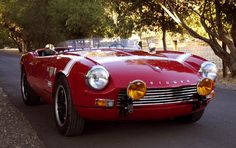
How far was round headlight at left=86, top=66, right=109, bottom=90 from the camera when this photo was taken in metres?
4.82

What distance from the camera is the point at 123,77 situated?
4.89 metres

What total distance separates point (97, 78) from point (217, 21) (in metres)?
8.89

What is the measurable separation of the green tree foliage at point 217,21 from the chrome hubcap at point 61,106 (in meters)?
8.27

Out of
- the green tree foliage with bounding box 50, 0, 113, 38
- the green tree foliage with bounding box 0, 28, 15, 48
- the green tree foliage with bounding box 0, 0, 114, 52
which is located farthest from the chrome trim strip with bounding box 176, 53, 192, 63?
the green tree foliage with bounding box 0, 28, 15, 48

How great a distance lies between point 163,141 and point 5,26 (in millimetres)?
52589

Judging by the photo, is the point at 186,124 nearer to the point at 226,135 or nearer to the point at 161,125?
the point at 161,125

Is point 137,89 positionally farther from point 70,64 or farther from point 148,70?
point 70,64

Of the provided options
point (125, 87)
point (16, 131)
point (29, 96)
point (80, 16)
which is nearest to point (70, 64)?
point (125, 87)

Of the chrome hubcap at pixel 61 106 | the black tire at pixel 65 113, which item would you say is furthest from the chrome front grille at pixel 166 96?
the chrome hubcap at pixel 61 106

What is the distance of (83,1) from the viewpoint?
115 feet

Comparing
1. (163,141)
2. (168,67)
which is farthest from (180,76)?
(163,141)

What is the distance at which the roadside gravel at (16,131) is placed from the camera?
4.99 metres

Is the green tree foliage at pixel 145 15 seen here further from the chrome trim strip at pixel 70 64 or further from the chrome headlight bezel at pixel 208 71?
the chrome trim strip at pixel 70 64

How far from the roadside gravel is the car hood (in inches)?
45.8
